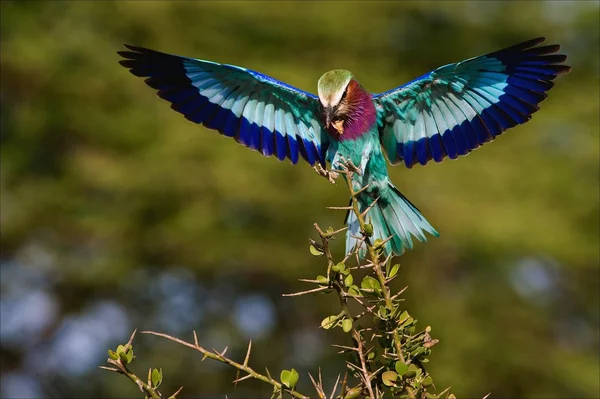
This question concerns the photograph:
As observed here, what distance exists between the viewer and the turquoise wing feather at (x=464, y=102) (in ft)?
10.5

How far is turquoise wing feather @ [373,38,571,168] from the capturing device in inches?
125

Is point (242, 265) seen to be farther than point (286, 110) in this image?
Yes

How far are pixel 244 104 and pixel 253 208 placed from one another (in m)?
3.90

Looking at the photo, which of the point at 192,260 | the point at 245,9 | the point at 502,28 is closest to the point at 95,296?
the point at 192,260

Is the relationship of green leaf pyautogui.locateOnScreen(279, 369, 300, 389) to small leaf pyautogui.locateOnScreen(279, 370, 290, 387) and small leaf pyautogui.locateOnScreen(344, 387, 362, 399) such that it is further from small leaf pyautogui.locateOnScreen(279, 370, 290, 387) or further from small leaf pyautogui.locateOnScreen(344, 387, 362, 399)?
small leaf pyautogui.locateOnScreen(344, 387, 362, 399)

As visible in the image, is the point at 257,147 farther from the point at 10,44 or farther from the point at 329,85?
the point at 10,44

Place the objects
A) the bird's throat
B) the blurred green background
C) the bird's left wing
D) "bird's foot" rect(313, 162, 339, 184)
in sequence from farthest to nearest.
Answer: the blurred green background < the bird's left wing < the bird's throat < "bird's foot" rect(313, 162, 339, 184)

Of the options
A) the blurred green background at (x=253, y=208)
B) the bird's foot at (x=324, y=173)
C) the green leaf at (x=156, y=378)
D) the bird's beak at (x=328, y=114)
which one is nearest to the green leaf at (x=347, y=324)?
the green leaf at (x=156, y=378)

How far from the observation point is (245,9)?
8.18m

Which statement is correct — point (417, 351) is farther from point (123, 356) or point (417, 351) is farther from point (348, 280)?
point (123, 356)

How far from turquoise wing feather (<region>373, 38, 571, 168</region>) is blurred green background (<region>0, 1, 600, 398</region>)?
11.4ft

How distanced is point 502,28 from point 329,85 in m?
5.84

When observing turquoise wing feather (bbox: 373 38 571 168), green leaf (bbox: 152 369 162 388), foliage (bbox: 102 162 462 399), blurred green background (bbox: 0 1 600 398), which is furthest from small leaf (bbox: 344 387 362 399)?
blurred green background (bbox: 0 1 600 398)

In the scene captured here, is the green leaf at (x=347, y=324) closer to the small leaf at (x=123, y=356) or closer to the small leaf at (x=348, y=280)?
the small leaf at (x=348, y=280)
